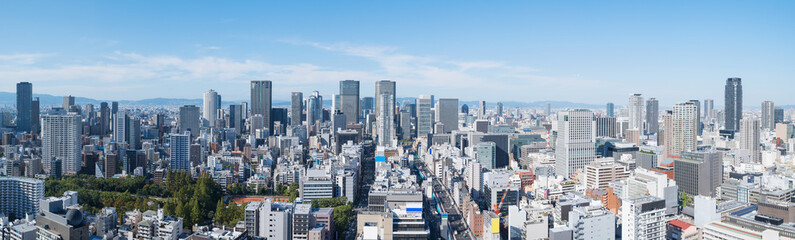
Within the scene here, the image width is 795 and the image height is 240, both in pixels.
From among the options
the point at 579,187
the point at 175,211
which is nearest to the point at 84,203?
the point at 175,211

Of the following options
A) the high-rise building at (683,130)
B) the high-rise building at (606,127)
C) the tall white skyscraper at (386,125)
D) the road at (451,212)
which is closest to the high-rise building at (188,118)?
the tall white skyscraper at (386,125)

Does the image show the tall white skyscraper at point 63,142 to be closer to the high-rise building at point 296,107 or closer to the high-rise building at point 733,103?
the high-rise building at point 296,107

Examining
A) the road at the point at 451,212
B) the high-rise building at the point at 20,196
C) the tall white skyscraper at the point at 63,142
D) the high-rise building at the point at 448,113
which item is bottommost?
the road at the point at 451,212

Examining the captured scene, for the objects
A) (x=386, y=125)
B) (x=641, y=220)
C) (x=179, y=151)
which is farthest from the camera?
(x=386, y=125)

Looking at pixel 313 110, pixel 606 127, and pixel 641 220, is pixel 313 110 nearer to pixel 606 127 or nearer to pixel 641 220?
pixel 606 127

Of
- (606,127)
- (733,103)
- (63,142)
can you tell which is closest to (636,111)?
(733,103)

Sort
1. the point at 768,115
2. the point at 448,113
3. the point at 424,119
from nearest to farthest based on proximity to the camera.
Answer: the point at 768,115 → the point at 424,119 → the point at 448,113
